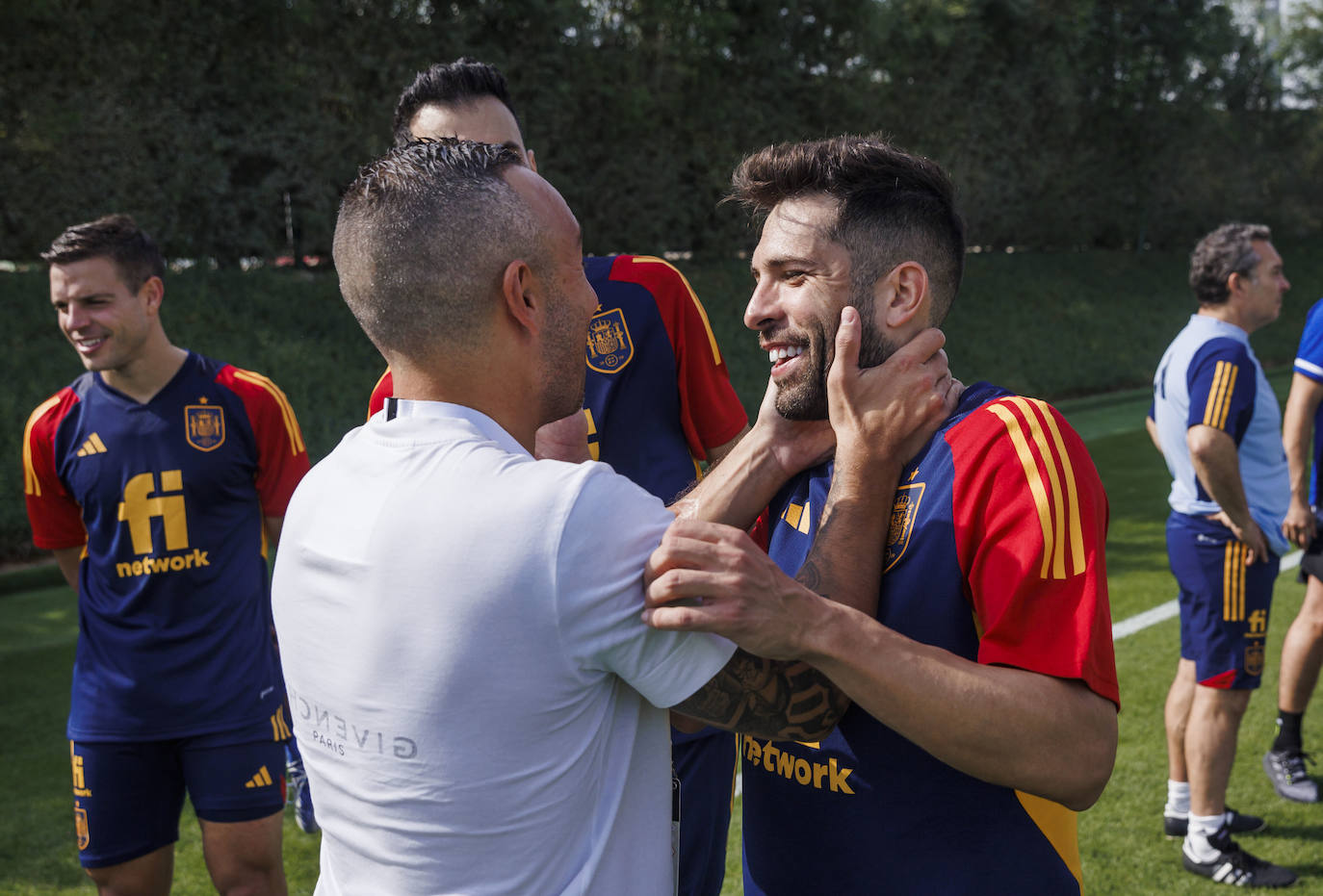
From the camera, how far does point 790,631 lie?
1586mm

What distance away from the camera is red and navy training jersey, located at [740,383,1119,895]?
173 centimetres

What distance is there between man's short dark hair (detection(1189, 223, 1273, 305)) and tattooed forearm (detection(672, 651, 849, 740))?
3836 millimetres

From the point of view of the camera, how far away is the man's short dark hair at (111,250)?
4254 millimetres

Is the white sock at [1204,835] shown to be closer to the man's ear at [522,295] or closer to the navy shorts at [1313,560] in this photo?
the navy shorts at [1313,560]

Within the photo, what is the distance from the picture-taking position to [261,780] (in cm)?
393

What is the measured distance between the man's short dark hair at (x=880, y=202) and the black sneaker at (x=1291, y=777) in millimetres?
4282

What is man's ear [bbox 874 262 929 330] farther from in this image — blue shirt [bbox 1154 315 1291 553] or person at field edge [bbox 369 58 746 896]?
blue shirt [bbox 1154 315 1291 553]

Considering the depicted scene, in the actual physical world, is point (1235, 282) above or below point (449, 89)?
below

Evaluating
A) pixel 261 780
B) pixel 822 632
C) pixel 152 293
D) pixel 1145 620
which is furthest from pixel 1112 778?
pixel 152 293

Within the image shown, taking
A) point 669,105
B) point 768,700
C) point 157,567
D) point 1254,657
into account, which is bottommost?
point 1254,657

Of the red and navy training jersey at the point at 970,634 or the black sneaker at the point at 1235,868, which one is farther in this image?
the black sneaker at the point at 1235,868

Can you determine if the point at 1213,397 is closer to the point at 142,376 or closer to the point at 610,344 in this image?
the point at 610,344

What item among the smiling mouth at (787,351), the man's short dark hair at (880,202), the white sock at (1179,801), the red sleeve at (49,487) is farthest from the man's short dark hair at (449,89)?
the white sock at (1179,801)

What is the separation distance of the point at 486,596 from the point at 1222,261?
4.51 metres
